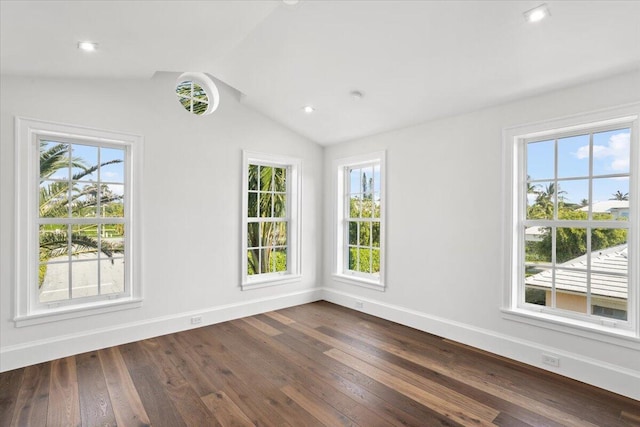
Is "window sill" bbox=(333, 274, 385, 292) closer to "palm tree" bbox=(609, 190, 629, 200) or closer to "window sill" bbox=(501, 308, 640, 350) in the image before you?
"window sill" bbox=(501, 308, 640, 350)

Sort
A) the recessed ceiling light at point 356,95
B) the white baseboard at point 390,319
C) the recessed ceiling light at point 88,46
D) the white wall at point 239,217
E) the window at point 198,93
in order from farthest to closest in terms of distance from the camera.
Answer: the window at point 198,93, the recessed ceiling light at point 356,95, the white wall at point 239,217, the white baseboard at point 390,319, the recessed ceiling light at point 88,46

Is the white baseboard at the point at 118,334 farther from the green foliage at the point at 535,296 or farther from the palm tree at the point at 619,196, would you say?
the palm tree at the point at 619,196

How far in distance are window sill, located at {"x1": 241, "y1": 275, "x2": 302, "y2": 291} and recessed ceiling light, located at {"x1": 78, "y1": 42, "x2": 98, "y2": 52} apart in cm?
286

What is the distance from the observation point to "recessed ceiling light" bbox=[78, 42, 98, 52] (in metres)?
2.41

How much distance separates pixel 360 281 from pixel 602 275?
2564 millimetres

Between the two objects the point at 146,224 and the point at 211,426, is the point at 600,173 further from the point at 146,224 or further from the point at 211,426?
the point at 146,224

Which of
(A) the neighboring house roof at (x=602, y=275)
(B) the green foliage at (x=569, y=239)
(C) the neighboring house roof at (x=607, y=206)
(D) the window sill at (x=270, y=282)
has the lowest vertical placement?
(D) the window sill at (x=270, y=282)

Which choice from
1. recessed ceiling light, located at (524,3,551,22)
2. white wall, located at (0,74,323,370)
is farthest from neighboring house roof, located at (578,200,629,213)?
white wall, located at (0,74,323,370)

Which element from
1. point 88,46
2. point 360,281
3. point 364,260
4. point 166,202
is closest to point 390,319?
point 360,281

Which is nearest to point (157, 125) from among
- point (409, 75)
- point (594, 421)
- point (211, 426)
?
point (409, 75)

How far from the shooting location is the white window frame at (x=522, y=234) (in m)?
2.45

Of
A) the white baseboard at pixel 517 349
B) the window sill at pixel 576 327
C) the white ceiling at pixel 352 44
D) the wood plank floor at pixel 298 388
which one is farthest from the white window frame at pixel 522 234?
the wood plank floor at pixel 298 388

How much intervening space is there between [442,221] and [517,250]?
2.53 feet

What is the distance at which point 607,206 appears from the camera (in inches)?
104
